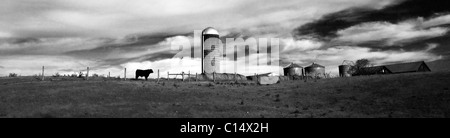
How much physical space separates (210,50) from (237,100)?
98.1 ft

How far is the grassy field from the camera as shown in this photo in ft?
75.9

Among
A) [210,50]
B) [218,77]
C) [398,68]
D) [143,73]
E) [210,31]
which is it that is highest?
[210,31]

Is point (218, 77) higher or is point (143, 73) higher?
point (143, 73)

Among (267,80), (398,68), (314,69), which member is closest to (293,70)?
(314,69)

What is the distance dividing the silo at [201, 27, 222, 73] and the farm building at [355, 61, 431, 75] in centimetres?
3858

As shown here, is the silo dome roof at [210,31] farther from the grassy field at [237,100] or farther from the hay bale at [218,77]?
the grassy field at [237,100]

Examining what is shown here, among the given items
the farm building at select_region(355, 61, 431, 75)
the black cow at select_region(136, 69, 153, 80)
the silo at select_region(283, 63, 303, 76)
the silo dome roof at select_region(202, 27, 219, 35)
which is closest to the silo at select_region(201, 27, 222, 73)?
the silo dome roof at select_region(202, 27, 219, 35)

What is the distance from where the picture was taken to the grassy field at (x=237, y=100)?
75.9 ft

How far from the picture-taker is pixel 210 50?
194ft

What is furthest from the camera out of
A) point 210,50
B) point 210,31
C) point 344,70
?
point 344,70

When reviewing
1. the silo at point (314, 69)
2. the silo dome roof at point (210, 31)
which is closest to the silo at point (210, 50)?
the silo dome roof at point (210, 31)

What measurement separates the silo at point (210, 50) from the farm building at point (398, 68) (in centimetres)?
3858

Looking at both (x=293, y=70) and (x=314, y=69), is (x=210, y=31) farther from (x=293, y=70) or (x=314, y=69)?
(x=314, y=69)
